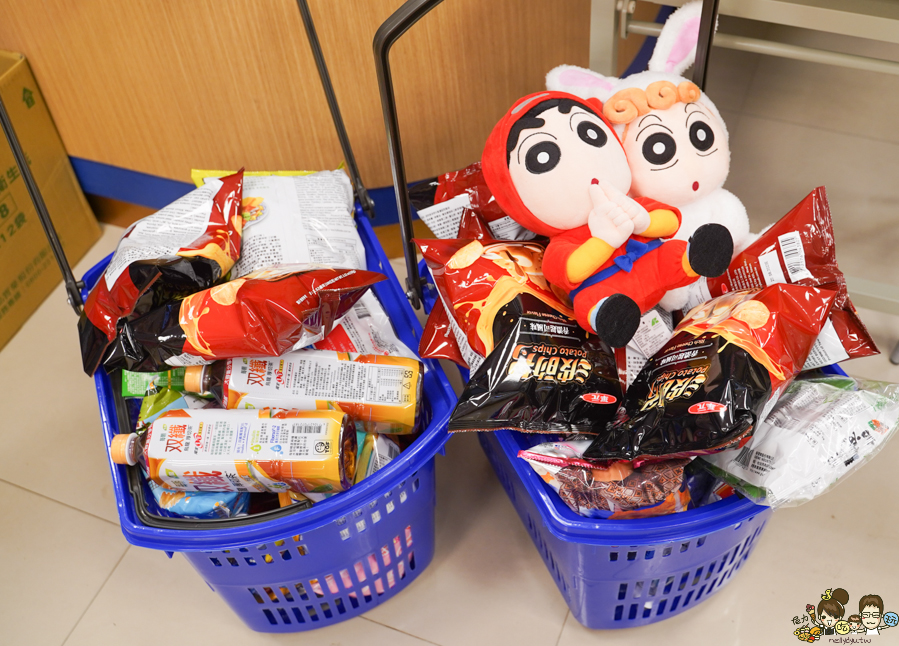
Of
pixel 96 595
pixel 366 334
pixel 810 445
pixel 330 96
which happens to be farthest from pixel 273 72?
pixel 810 445

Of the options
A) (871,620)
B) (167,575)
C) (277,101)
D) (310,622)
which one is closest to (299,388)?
(310,622)

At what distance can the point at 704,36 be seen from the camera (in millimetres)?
943

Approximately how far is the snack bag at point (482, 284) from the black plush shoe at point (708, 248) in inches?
6.6

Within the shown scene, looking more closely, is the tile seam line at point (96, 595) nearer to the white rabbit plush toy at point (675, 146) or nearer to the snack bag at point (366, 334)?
the snack bag at point (366, 334)

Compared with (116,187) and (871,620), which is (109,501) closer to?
(116,187)

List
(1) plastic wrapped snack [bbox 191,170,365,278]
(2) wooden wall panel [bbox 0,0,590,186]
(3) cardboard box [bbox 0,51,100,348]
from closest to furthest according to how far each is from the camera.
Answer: (1) plastic wrapped snack [bbox 191,170,365,278] < (2) wooden wall panel [bbox 0,0,590,186] < (3) cardboard box [bbox 0,51,100,348]

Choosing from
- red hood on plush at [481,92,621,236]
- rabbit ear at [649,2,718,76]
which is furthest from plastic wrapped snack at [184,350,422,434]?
rabbit ear at [649,2,718,76]

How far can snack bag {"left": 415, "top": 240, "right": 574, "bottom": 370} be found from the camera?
87 cm

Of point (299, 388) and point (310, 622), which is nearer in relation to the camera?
point (299, 388)

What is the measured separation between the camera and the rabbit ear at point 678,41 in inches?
38.3

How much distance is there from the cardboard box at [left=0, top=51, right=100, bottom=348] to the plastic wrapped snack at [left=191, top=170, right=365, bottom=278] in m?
0.49

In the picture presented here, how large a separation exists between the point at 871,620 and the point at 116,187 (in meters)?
1.58

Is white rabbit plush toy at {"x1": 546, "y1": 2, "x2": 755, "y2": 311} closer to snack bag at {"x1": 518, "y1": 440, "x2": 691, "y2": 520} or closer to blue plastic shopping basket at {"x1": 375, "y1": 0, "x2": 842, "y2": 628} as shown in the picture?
blue plastic shopping basket at {"x1": 375, "y1": 0, "x2": 842, "y2": 628}

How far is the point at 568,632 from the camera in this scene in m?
1.07
